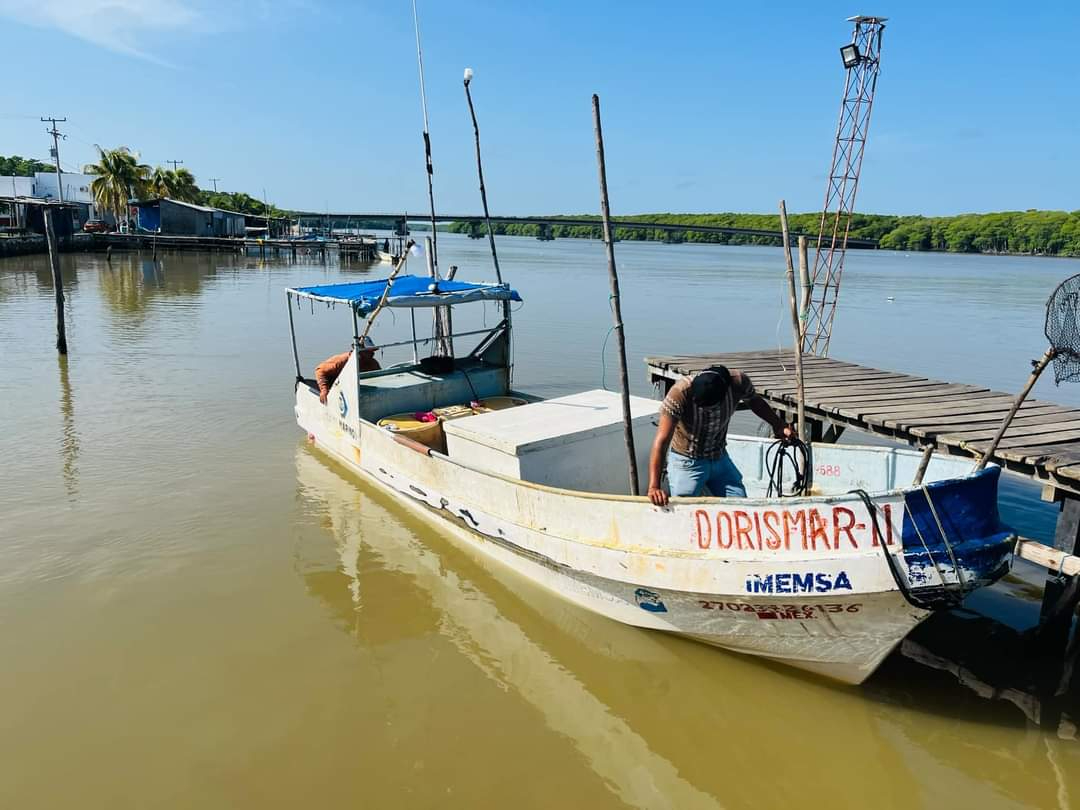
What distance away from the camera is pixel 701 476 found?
19.0ft

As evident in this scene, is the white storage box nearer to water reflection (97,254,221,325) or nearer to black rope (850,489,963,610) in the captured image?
black rope (850,489,963,610)

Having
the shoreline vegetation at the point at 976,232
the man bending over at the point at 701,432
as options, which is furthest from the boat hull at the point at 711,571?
the shoreline vegetation at the point at 976,232

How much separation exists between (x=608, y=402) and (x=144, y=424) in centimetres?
874

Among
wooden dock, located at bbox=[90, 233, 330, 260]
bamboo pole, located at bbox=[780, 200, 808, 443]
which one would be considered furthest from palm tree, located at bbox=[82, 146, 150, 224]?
bamboo pole, located at bbox=[780, 200, 808, 443]

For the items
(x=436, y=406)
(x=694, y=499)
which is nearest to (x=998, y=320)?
(x=436, y=406)

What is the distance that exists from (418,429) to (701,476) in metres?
3.75

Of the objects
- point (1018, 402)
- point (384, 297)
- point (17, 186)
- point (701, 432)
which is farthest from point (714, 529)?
point (17, 186)

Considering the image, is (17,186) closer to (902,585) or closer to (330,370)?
(330,370)

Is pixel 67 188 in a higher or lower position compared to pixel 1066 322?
higher

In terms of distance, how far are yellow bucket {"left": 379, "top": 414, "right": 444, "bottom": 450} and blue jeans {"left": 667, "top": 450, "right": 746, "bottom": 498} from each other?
11.0 feet

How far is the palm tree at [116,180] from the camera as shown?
5916 cm

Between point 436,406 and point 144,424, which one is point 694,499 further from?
point 144,424

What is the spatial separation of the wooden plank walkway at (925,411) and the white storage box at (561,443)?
2.25 metres

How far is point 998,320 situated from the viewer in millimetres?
29797
